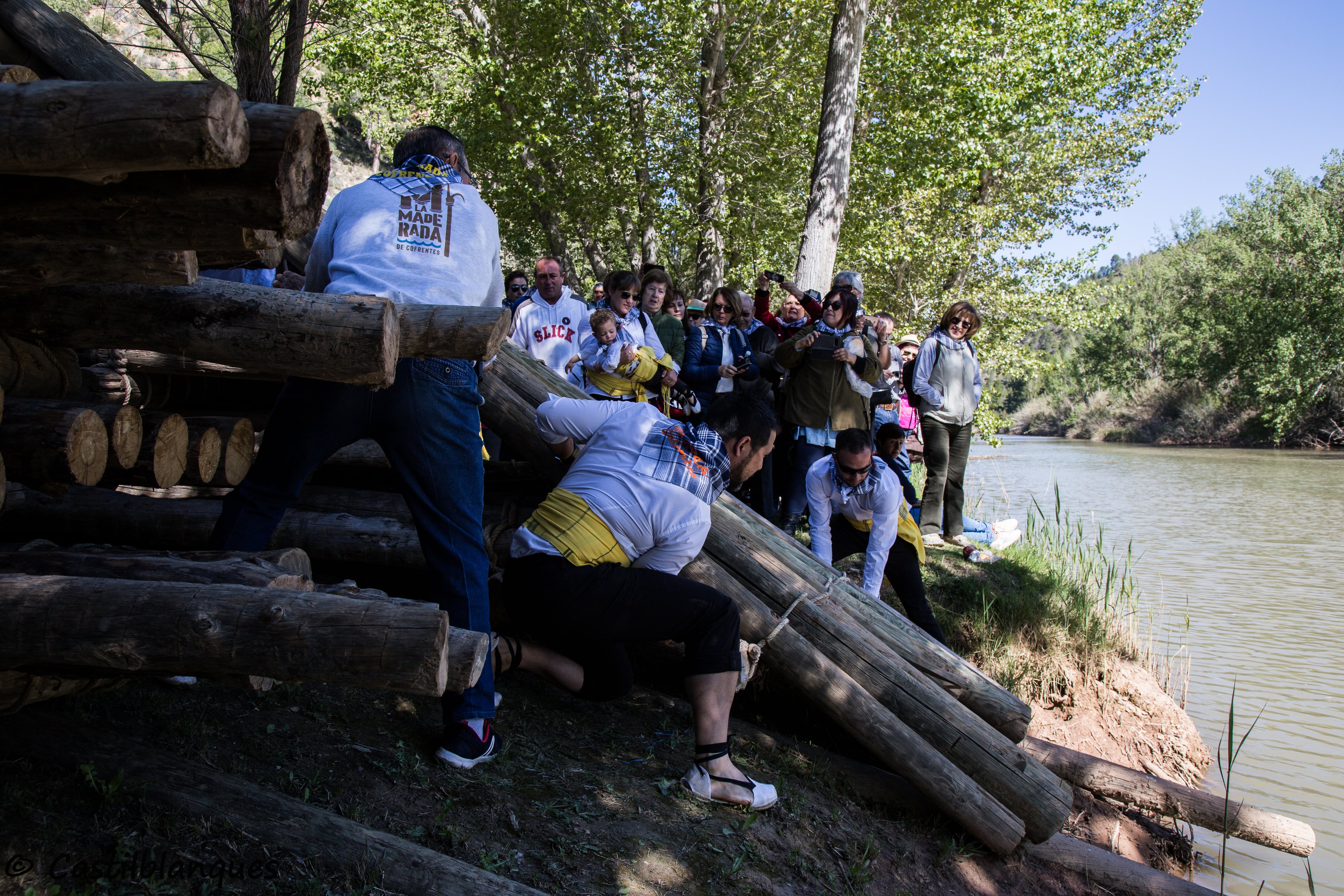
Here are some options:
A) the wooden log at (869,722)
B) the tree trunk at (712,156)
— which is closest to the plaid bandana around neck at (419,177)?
→ the wooden log at (869,722)

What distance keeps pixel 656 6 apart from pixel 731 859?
559 inches

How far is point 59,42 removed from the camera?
152 inches

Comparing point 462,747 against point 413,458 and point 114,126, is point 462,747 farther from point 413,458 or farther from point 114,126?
point 114,126

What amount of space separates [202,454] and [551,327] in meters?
3.48

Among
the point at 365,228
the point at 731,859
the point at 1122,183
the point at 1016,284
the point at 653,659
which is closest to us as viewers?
the point at 365,228

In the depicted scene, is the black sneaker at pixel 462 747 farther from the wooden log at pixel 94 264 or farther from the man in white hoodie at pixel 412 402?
the wooden log at pixel 94 264

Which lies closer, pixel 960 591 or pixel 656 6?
pixel 960 591

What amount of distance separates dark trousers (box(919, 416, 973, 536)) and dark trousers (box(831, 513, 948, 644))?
1970 mm

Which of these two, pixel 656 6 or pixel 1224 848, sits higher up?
pixel 656 6

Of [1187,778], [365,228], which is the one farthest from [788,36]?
[365,228]

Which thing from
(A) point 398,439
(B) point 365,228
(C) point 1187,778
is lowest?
(C) point 1187,778

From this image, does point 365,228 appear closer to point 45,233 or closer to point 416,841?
point 45,233

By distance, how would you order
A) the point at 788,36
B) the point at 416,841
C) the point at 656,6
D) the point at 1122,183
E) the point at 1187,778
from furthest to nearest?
the point at 1122,183
the point at 788,36
the point at 656,6
the point at 1187,778
the point at 416,841

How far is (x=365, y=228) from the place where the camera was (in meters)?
2.87
